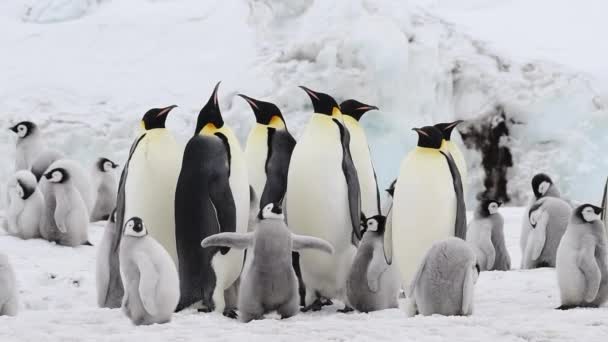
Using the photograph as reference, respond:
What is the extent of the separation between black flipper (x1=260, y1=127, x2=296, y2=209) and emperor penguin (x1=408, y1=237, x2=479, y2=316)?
43.6 inches

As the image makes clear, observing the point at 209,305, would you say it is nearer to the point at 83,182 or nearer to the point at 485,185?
the point at 83,182

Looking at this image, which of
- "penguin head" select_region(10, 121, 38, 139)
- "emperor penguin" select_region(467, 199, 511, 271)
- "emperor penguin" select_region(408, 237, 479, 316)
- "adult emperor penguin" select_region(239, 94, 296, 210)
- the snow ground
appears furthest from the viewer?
"penguin head" select_region(10, 121, 38, 139)

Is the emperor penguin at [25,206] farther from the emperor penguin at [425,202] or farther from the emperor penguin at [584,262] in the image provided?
the emperor penguin at [584,262]

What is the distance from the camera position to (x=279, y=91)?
11516 millimetres

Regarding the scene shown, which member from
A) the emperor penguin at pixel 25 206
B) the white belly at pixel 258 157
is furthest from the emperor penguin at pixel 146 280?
the emperor penguin at pixel 25 206

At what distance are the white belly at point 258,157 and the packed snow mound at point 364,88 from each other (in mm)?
5953

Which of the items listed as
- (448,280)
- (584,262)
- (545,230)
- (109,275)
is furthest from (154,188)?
(545,230)

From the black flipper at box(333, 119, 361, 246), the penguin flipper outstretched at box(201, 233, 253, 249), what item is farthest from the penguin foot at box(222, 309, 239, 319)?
the black flipper at box(333, 119, 361, 246)

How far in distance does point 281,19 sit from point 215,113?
28.5 ft

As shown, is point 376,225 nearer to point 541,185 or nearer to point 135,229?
point 135,229

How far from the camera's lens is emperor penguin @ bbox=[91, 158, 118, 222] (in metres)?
8.53

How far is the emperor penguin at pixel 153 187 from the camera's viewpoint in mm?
4680

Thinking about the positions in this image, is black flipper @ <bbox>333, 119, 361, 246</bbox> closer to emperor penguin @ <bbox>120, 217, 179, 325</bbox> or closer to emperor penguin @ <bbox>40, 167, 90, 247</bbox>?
emperor penguin @ <bbox>120, 217, 179, 325</bbox>

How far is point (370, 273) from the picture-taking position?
4.46 metres
